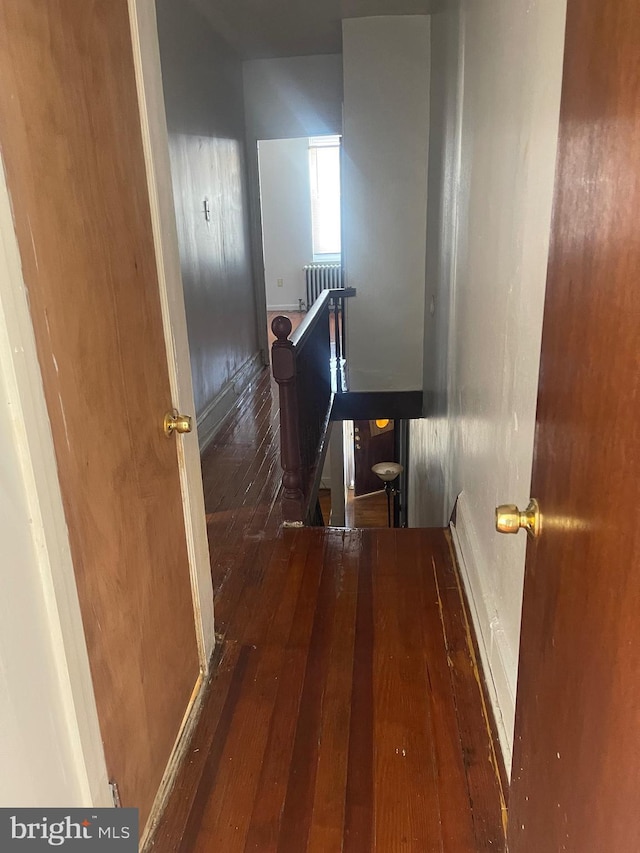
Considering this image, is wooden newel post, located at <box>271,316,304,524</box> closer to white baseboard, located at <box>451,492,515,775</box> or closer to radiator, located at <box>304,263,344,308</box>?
white baseboard, located at <box>451,492,515,775</box>

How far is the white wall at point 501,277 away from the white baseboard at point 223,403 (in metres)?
1.88

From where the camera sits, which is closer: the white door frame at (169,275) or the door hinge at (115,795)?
the door hinge at (115,795)

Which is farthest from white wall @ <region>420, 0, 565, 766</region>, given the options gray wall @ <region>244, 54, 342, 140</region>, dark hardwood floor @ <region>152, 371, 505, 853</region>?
gray wall @ <region>244, 54, 342, 140</region>

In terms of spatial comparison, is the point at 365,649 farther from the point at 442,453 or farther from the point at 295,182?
the point at 295,182

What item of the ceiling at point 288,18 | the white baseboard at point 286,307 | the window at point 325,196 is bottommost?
the white baseboard at point 286,307

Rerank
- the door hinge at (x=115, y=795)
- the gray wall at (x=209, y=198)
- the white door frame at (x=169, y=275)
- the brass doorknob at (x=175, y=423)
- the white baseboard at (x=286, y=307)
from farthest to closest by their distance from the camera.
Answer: the white baseboard at (x=286, y=307) → the gray wall at (x=209, y=198) → the brass doorknob at (x=175, y=423) → the white door frame at (x=169, y=275) → the door hinge at (x=115, y=795)

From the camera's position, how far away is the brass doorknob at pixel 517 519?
100 cm

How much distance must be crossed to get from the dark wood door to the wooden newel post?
7089 mm

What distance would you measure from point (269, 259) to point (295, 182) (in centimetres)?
125

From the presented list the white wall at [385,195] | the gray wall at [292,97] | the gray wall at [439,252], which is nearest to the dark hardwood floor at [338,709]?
the gray wall at [439,252]

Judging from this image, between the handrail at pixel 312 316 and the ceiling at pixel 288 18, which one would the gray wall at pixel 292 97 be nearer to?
the ceiling at pixel 288 18

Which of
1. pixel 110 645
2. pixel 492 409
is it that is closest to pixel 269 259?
pixel 492 409

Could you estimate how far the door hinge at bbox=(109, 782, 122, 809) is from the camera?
1.28 m

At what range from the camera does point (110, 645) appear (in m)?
1.29
